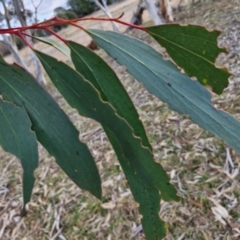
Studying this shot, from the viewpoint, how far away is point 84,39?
17.8 ft

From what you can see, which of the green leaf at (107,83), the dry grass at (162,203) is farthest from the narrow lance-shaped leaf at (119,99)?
the dry grass at (162,203)

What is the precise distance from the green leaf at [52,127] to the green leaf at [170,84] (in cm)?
13

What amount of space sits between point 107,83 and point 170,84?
0.10m

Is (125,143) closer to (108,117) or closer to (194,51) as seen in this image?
(108,117)

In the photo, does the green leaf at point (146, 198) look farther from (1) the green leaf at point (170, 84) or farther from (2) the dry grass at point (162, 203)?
(2) the dry grass at point (162, 203)

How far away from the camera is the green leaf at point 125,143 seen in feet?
1.52

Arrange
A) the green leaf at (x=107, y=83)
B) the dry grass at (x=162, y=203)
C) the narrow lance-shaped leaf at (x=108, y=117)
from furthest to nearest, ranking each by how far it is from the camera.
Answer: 1. the dry grass at (x=162, y=203)
2. the green leaf at (x=107, y=83)
3. the narrow lance-shaped leaf at (x=108, y=117)

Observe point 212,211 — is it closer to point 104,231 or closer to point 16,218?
point 104,231

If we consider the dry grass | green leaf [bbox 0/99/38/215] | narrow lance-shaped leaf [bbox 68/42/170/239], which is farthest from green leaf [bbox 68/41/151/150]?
the dry grass

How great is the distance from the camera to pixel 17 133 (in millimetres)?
502

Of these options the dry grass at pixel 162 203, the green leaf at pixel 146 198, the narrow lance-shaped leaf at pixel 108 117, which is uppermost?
the narrow lance-shaped leaf at pixel 108 117

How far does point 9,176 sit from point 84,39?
12.9 ft

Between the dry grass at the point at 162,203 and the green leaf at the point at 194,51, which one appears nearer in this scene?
the green leaf at the point at 194,51

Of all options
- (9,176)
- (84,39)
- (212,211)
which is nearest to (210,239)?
(212,211)
